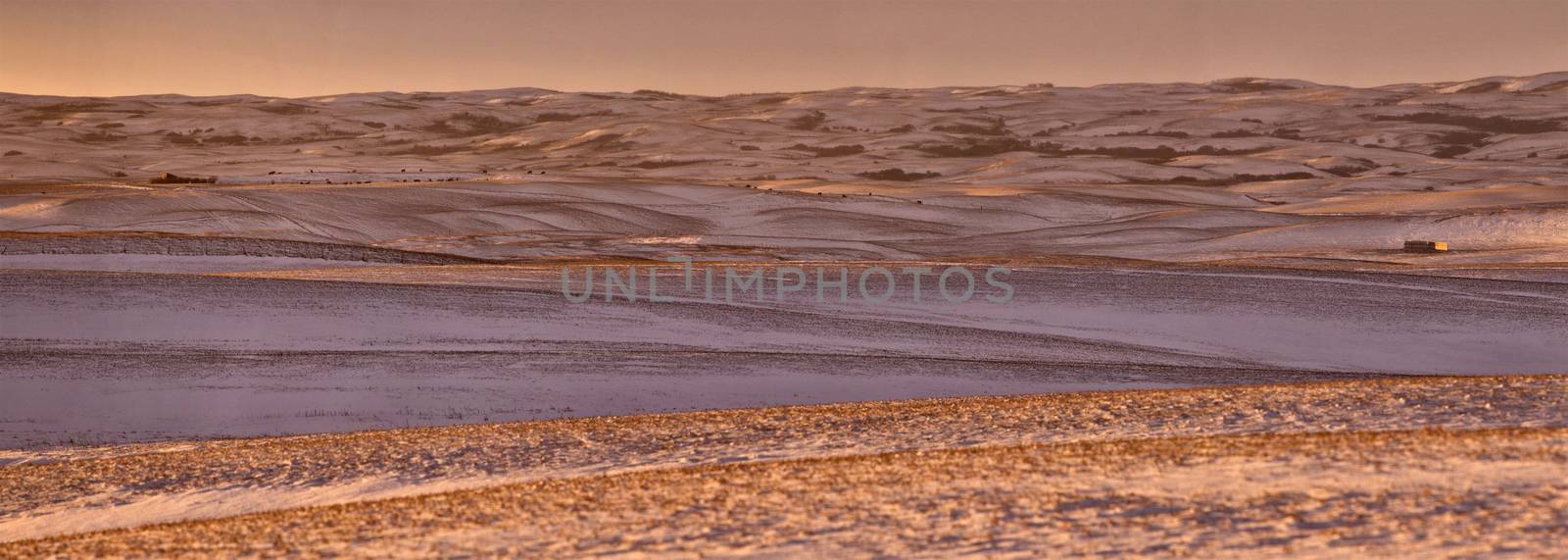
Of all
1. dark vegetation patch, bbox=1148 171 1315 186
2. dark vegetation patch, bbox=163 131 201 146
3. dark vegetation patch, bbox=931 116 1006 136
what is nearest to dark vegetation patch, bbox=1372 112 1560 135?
dark vegetation patch, bbox=931 116 1006 136

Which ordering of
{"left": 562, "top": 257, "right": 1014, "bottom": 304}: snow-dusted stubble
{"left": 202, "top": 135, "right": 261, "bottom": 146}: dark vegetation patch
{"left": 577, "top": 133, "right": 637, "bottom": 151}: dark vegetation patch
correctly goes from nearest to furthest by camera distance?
1. {"left": 562, "top": 257, "right": 1014, "bottom": 304}: snow-dusted stubble
2. {"left": 577, "top": 133, "right": 637, "bottom": 151}: dark vegetation patch
3. {"left": 202, "top": 135, "right": 261, "bottom": 146}: dark vegetation patch

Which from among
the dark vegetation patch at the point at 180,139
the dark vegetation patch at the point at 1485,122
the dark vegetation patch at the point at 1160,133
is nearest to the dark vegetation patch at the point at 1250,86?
the dark vegetation patch at the point at 1485,122

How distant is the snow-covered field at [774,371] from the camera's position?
9070 millimetres

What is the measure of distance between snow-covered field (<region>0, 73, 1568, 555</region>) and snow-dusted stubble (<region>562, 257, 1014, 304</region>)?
178mm

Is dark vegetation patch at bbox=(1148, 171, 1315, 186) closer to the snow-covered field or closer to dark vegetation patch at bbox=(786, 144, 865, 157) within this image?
the snow-covered field

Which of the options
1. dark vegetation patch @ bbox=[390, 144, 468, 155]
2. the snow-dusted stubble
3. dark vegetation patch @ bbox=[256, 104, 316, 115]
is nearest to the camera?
the snow-dusted stubble

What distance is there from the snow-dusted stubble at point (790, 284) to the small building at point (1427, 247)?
15.5 m

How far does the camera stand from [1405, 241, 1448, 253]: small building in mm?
38156

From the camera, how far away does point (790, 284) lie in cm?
2725

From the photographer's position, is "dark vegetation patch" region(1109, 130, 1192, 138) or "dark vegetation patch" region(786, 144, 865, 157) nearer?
"dark vegetation patch" region(786, 144, 865, 157)

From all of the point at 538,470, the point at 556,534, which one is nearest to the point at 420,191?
the point at 538,470

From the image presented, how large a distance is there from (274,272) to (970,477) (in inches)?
813

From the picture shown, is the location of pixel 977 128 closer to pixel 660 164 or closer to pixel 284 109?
pixel 660 164

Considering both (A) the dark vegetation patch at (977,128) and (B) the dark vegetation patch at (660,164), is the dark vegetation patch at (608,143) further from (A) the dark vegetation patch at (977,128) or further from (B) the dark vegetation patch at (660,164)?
(A) the dark vegetation patch at (977,128)
